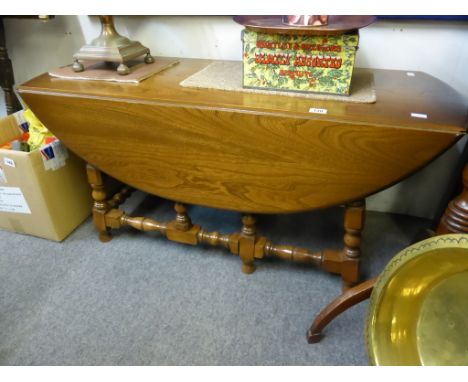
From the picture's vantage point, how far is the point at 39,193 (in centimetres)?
135

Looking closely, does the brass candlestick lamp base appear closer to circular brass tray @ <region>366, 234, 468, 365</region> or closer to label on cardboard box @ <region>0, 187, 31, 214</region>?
label on cardboard box @ <region>0, 187, 31, 214</region>

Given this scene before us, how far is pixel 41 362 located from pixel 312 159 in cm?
96

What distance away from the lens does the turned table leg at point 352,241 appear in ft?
3.54

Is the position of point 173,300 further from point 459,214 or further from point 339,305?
point 459,214

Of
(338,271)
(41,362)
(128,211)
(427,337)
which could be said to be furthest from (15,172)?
(427,337)

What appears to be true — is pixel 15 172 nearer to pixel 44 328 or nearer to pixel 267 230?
pixel 44 328

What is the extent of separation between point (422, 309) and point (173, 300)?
0.77 metres

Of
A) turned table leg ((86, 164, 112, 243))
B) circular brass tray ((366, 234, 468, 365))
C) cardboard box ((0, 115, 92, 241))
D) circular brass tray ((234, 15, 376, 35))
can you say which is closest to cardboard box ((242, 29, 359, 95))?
circular brass tray ((234, 15, 376, 35))

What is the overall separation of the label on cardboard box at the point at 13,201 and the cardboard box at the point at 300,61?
0.97 m

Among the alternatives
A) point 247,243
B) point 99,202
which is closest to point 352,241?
point 247,243

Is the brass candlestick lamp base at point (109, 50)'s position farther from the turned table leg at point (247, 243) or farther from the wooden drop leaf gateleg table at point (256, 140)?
the turned table leg at point (247, 243)

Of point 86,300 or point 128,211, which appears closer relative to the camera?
point 86,300

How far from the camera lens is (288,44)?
38.0 inches

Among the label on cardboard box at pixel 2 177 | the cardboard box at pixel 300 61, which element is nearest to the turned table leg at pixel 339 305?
the cardboard box at pixel 300 61
